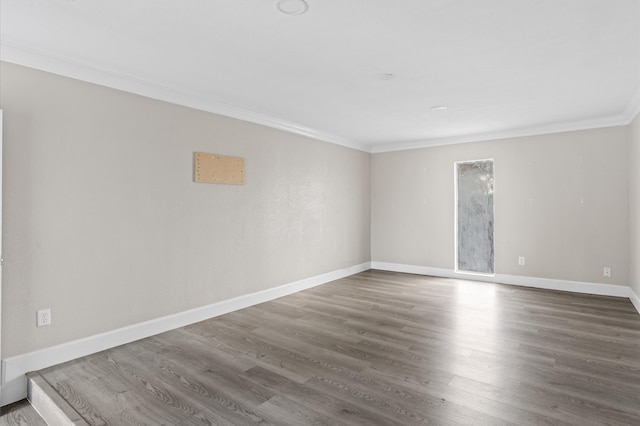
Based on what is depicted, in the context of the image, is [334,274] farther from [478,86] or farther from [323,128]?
[478,86]

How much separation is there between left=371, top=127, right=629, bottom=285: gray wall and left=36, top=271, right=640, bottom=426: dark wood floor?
107 cm

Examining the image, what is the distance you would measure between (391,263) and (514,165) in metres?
2.67

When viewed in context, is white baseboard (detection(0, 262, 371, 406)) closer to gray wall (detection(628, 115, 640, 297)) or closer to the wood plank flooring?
the wood plank flooring

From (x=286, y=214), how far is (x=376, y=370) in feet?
8.99

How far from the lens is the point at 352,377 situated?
2574mm

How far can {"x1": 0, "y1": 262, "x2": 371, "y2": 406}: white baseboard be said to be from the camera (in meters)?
2.54

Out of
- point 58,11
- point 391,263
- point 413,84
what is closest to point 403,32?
point 413,84

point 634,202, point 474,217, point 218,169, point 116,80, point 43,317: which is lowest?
point 43,317

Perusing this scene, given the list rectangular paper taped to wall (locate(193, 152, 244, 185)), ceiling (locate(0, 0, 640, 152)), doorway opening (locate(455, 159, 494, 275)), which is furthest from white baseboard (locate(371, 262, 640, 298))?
rectangular paper taped to wall (locate(193, 152, 244, 185))

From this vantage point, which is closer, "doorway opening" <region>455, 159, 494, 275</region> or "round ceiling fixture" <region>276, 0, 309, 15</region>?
"round ceiling fixture" <region>276, 0, 309, 15</region>

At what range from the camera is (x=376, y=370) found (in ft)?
8.79

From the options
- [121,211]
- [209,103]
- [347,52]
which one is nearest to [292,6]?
[347,52]

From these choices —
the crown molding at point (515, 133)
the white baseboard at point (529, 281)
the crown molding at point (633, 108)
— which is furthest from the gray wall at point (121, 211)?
the crown molding at point (633, 108)

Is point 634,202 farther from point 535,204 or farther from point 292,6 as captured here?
point 292,6
